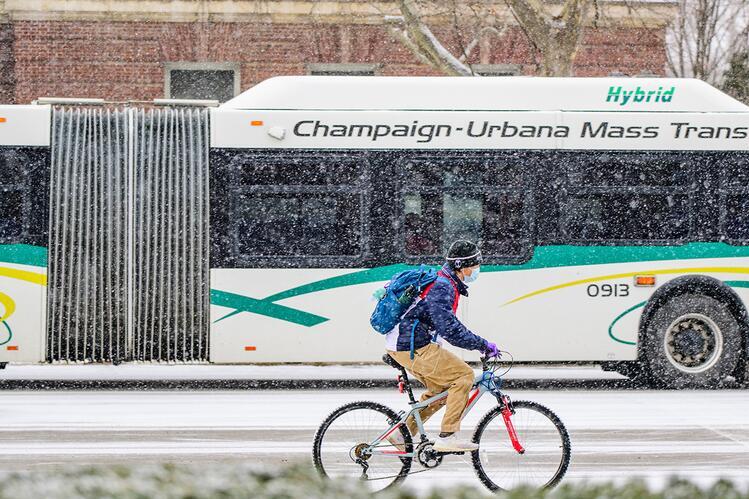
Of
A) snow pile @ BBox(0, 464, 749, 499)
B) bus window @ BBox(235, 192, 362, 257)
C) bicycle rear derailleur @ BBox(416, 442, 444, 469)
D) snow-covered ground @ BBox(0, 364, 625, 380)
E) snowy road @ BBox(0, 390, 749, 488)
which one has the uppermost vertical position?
bus window @ BBox(235, 192, 362, 257)

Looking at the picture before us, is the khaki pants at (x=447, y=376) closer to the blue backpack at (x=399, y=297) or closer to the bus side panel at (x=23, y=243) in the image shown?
the blue backpack at (x=399, y=297)

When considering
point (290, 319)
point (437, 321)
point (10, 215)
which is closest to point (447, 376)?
point (437, 321)

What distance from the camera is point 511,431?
27.2 feet

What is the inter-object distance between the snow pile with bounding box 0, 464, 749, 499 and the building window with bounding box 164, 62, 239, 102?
22.1 m

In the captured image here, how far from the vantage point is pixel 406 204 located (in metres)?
14.7

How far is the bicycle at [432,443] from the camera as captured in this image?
8164 mm

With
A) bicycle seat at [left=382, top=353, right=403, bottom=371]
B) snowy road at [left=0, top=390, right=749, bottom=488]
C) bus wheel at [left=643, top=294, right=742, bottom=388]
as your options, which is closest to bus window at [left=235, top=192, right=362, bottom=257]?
snowy road at [left=0, top=390, right=749, bottom=488]

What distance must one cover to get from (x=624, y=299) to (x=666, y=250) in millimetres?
721

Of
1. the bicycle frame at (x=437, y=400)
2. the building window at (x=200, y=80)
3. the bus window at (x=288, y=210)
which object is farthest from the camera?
the building window at (x=200, y=80)

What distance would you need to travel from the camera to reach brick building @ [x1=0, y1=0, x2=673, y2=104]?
26016 millimetres

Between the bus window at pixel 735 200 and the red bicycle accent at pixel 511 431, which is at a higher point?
the bus window at pixel 735 200

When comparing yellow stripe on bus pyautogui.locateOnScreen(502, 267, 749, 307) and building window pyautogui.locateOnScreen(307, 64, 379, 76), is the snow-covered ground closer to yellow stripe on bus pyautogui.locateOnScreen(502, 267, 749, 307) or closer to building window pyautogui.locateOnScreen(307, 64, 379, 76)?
yellow stripe on bus pyautogui.locateOnScreen(502, 267, 749, 307)

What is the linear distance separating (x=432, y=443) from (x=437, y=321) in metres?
0.75

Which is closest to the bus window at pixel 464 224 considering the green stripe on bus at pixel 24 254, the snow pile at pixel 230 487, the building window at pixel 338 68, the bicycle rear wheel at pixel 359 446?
the green stripe on bus at pixel 24 254
